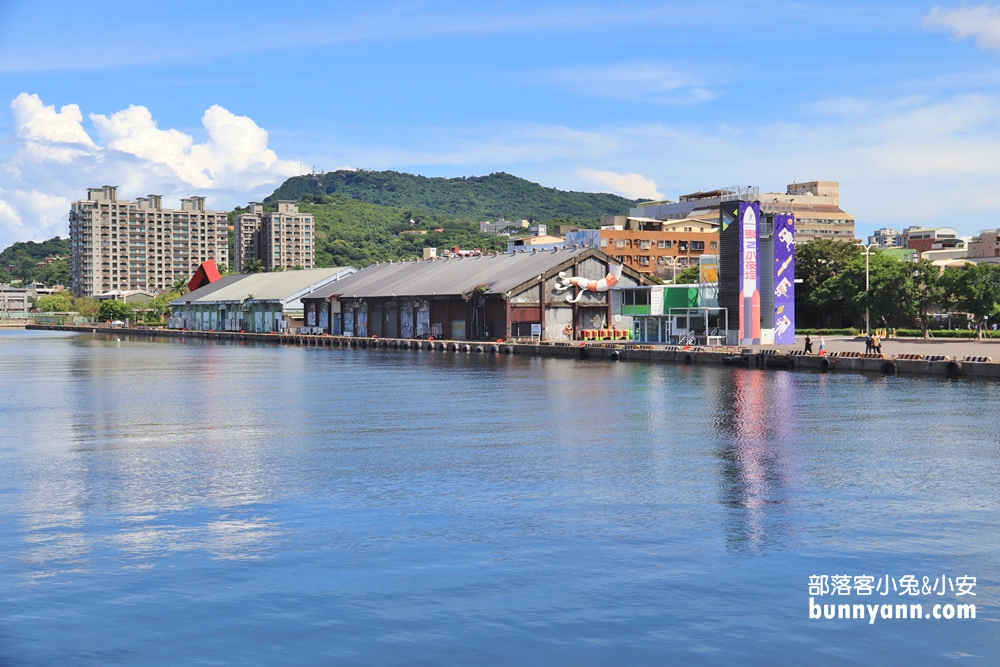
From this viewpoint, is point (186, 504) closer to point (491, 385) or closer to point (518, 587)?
point (518, 587)

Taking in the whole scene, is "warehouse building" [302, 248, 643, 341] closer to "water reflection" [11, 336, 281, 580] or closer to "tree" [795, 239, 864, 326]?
"tree" [795, 239, 864, 326]

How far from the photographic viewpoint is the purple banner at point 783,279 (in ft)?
275

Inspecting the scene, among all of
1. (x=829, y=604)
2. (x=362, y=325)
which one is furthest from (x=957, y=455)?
(x=362, y=325)

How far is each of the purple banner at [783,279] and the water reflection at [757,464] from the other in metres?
31.6

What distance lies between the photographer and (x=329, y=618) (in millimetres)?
16078

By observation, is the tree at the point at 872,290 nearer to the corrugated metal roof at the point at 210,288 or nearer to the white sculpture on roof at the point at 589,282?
the white sculpture on roof at the point at 589,282

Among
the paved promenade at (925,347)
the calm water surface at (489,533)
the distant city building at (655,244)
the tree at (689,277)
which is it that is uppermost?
the distant city building at (655,244)

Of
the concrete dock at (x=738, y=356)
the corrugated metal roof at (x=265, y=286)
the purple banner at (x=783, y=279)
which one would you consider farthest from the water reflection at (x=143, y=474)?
the corrugated metal roof at (x=265, y=286)

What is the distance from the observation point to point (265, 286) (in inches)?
6058

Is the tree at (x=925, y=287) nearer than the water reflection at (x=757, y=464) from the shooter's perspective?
No

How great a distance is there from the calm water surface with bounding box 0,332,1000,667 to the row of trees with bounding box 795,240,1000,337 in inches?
2001

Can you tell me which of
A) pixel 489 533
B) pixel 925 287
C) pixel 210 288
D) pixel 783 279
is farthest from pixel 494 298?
pixel 210 288

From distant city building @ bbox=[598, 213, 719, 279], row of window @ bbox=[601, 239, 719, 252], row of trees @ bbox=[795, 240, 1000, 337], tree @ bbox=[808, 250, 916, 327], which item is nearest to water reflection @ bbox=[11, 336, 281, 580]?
tree @ bbox=[808, 250, 916, 327]

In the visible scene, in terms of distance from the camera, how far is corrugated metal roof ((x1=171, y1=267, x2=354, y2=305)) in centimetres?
14050
